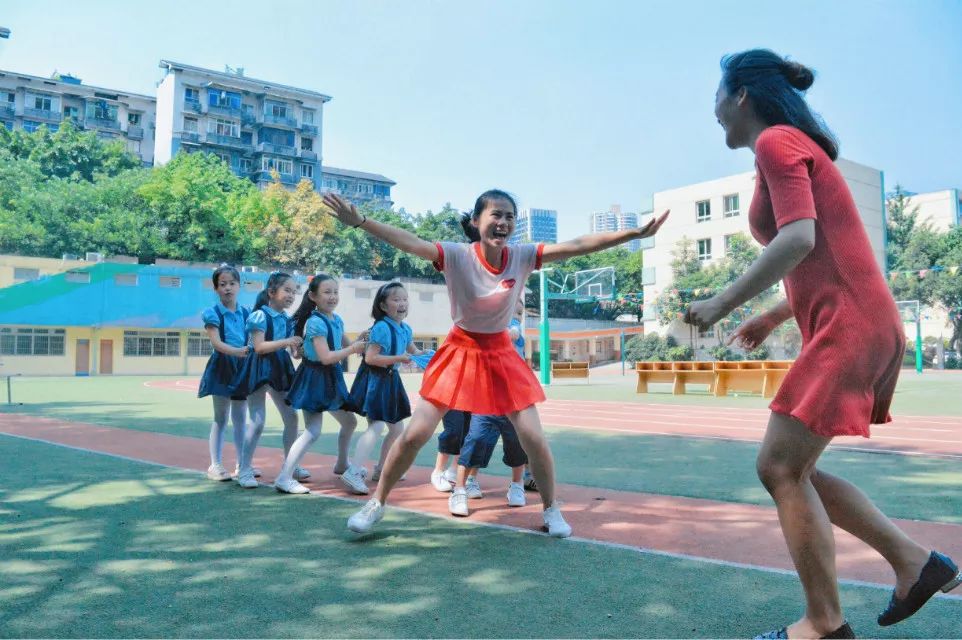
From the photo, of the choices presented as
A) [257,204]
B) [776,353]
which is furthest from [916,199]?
[257,204]

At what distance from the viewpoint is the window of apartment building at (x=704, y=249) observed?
45094mm

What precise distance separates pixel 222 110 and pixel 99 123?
36.9ft

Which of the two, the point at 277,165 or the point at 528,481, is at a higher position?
the point at 277,165

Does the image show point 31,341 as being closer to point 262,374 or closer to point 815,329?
point 262,374

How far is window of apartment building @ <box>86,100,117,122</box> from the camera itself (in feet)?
209

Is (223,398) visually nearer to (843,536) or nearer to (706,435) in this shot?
(843,536)

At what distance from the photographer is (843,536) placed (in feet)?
12.9

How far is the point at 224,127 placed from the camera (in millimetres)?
63094

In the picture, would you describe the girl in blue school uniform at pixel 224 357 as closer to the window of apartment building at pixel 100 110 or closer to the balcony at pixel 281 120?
the balcony at pixel 281 120

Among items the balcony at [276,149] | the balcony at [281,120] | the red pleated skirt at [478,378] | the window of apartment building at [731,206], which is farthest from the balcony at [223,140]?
the red pleated skirt at [478,378]

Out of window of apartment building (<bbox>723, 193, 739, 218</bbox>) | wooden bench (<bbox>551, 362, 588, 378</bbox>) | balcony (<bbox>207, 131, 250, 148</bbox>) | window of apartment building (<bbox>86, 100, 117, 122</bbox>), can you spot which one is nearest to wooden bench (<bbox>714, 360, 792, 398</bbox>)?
wooden bench (<bbox>551, 362, 588, 378</bbox>)

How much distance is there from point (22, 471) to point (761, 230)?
630 cm

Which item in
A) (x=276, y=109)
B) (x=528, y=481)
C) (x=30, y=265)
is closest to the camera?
(x=528, y=481)

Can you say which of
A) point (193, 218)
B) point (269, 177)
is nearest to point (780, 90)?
point (193, 218)
